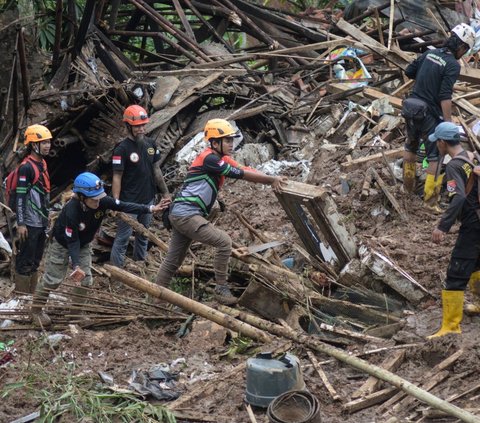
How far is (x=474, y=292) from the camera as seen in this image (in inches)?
301

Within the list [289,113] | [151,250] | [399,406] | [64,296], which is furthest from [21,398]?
[289,113]

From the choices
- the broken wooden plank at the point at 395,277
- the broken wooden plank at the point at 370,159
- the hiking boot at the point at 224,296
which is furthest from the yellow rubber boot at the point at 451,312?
the broken wooden plank at the point at 370,159

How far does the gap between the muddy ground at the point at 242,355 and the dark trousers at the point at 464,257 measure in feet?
1.49

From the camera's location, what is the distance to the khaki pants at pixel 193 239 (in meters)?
8.41

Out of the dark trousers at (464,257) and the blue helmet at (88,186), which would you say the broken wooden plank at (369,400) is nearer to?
the dark trousers at (464,257)

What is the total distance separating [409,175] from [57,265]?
4.12 metres

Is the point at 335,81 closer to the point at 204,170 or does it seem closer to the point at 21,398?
the point at 204,170

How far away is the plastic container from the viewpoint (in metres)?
6.34

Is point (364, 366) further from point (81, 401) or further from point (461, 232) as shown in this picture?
point (81, 401)

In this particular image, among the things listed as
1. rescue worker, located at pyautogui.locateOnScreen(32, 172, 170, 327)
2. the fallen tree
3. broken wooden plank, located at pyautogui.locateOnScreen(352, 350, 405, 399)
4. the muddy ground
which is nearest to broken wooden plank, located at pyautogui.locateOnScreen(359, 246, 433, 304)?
the muddy ground

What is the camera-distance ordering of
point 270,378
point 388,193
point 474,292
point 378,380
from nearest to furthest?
point 270,378 → point 378,380 → point 474,292 → point 388,193

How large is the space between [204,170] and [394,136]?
424 centimetres

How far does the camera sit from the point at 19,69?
1144cm

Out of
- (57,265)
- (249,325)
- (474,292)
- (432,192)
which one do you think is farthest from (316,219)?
(57,265)
